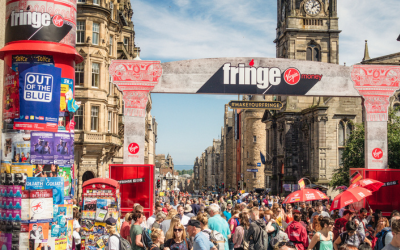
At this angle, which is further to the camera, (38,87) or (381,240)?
(38,87)

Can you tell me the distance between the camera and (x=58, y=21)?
8.84 meters

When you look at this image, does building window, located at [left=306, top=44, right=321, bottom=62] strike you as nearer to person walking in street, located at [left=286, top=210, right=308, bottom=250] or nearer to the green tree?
the green tree

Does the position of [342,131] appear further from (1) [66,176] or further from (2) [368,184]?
(1) [66,176]

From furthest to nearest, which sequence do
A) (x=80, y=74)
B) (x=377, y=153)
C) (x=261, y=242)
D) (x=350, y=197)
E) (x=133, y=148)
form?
1. (x=80, y=74)
2. (x=377, y=153)
3. (x=133, y=148)
4. (x=350, y=197)
5. (x=261, y=242)

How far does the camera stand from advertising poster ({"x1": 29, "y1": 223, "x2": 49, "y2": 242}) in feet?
28.2

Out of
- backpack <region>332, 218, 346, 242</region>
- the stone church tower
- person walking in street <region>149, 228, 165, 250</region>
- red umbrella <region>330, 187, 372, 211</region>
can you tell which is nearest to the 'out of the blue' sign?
person walking in street <region>149, 228, 165, 250</region>

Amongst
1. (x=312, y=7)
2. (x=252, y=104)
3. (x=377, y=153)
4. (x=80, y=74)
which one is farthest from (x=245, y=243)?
(x=312, y=7)

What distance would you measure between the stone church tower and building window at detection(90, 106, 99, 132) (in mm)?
19548

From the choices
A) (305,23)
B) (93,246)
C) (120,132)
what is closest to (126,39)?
(120,132)

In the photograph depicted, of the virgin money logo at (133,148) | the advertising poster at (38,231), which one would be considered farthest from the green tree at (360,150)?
the advertising poster at (38,231)

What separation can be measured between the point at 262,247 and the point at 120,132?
81.8 feet

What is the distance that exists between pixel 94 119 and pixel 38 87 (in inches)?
690

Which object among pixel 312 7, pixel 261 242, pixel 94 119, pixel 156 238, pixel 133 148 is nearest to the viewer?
pixel 156 238

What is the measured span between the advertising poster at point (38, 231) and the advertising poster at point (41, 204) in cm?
14
